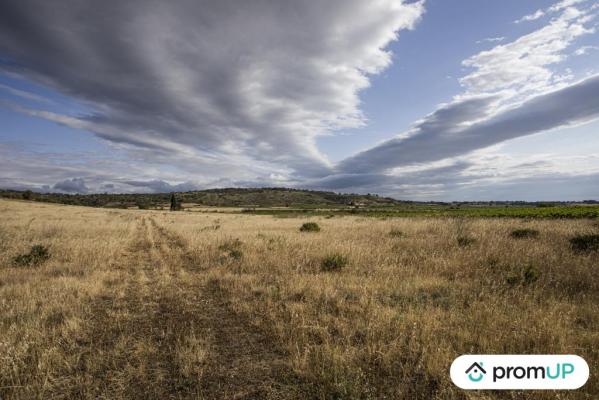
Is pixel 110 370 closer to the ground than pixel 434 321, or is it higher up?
closer to the ground

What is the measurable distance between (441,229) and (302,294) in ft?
47.4

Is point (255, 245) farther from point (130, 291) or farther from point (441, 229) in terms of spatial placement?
point (441, 229)

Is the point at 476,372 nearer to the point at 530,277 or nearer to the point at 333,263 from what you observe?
the point at 530,277

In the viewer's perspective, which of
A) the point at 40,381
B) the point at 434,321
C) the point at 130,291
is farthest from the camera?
the point at 130,291

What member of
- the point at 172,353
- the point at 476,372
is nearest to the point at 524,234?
the point at 476,372

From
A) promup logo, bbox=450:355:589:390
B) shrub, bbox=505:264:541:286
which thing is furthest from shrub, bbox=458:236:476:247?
promup logo, bbox=450:355:589:390

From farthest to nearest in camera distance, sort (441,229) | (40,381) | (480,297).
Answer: (441,229), (480,297), (40,381)

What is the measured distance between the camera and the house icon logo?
367 cm

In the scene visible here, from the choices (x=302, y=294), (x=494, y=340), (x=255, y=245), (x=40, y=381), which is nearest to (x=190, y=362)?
(x=40, y=381)

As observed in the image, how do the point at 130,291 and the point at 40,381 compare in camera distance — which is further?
the point at 130,291

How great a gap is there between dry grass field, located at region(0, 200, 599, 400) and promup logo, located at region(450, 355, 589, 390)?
126 millimetres

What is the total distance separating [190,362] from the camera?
13.6 feet

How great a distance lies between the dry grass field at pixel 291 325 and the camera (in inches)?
145

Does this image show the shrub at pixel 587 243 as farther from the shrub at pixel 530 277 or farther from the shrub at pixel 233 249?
the shrub at pixel 233 249
